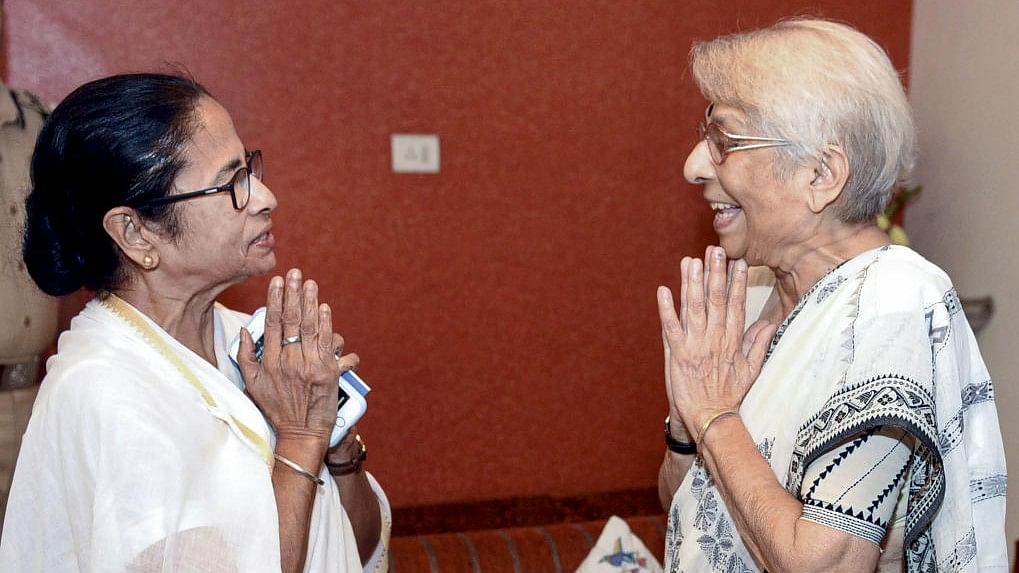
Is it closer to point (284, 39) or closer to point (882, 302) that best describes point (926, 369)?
point (882, 302)

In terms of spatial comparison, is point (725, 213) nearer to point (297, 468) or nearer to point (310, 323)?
point (310, 323)

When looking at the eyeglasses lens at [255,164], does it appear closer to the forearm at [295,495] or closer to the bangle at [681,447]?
the forearm at [295,495]

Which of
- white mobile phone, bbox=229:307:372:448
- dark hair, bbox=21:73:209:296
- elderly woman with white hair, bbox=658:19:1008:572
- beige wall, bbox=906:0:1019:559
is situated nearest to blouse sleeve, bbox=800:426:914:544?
elderly woman with white hair, bbox=658:19:1008:572

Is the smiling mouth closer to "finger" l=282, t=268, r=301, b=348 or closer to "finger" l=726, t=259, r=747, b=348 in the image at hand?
"finger" l=282, t=268, r=301, b=348

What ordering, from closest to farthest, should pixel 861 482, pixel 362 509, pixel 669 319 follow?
pixel 861 482
pixel 669 319
pixel 362 509

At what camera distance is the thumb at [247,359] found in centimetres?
155

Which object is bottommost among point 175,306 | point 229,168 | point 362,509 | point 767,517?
point 362,509

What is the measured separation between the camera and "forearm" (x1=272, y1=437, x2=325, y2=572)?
145 centimetres

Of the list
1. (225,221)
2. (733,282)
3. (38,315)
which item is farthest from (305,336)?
→ (38,315)

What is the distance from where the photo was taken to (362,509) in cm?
181

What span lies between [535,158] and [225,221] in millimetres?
1955

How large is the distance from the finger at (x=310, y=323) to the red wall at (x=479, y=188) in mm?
1743

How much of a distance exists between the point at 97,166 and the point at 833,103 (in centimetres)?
109

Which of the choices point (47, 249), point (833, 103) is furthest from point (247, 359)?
point (833, 103)
